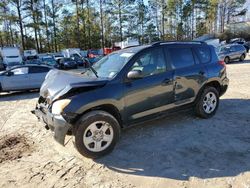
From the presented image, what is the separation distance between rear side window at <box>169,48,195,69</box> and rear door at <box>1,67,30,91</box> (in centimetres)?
908

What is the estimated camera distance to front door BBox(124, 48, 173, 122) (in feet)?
15.7

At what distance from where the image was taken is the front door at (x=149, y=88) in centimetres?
478

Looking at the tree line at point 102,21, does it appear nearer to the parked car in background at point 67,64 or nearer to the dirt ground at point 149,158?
the parked car in background at point 67,64

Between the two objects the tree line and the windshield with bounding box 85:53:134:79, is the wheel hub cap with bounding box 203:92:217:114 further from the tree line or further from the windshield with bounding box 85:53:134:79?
the tree line

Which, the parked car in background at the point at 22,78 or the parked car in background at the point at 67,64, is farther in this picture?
the parked car in background at the point at 67,64

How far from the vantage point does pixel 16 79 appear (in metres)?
12.6

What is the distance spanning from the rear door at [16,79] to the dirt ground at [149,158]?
22.5 feet

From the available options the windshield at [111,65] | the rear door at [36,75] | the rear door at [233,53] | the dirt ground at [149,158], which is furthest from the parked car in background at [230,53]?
the windshield at [111,65]

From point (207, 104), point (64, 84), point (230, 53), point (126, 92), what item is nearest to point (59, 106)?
point (64, 84)

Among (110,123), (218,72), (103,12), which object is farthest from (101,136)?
(103,12)

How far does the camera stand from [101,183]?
371 cm

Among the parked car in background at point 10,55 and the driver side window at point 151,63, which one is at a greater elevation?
the parked car in background at point 10,55

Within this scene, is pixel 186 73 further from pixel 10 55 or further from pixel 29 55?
pixel 29 55

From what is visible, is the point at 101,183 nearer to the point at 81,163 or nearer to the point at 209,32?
the point at 81,163
